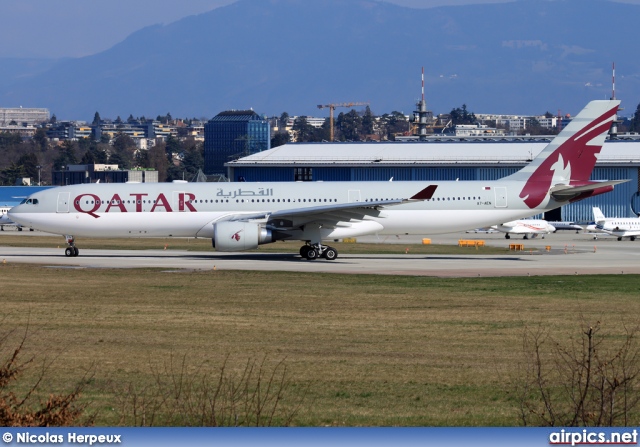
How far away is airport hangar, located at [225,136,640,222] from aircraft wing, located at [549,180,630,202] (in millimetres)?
45115

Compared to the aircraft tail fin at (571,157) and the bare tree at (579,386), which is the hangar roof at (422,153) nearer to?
the aircraft tail fin at (571,157)

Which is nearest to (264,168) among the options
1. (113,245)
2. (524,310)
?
(113,245)

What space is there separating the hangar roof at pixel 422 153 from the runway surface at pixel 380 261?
36.0 m

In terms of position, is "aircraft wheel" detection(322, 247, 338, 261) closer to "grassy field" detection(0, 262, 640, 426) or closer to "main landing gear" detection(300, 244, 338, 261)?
"main landing gear" detection(300, 244, 338, 261)

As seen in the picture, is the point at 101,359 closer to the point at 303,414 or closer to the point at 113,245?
the point at 303,414

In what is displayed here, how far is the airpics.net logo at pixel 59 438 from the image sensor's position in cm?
857

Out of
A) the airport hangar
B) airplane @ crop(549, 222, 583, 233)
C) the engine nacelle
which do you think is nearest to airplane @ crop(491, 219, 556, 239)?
airplane @ crop(549, 222, 583, 233)

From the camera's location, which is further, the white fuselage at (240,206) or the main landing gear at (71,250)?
the main landing gear at (71,250)

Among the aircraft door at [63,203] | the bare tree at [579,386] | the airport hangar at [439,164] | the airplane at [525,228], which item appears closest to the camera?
the bare tree at [579,386]

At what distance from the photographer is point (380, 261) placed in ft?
150

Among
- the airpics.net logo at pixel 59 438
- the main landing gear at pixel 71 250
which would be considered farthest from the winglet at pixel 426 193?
the airpics.net logo at pixel 59 438

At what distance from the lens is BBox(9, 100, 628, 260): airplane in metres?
45.6

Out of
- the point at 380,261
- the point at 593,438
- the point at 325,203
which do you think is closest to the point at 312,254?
the point at 325,203

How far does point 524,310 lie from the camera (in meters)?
26.5
